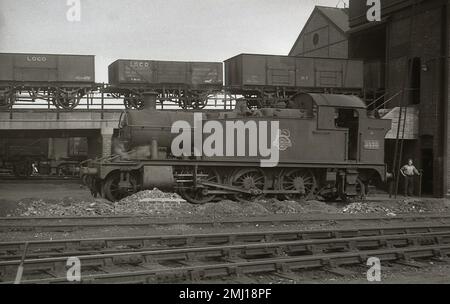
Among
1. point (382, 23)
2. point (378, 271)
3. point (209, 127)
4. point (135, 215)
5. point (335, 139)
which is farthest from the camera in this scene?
point (382, 23)

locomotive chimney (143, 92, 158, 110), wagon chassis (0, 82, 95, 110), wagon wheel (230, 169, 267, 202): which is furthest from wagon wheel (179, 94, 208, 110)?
wagon wheel (230, 169, 267, 202)

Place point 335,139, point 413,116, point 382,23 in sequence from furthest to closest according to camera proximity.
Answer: point 382,23
point 413,116
point 335,139

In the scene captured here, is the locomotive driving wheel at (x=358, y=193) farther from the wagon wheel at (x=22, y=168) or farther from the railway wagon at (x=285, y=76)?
the wagon wheel at (x=22, y=168)

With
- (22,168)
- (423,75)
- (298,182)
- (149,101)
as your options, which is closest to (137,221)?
(149,101)

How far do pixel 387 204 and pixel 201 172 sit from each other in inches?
242

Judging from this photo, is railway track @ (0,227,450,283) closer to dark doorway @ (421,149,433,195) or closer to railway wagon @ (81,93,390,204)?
railway wagon @ (81,93,390,204)

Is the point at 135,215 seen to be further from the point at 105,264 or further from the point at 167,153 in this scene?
the point at 105,264

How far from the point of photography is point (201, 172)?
15.0 m

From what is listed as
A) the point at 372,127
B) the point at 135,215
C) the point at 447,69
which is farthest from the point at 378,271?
the point at 447,69

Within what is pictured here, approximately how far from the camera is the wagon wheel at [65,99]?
910 inches

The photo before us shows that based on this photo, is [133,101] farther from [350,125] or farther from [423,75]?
[423,75]

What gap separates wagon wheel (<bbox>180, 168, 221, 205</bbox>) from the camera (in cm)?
1488

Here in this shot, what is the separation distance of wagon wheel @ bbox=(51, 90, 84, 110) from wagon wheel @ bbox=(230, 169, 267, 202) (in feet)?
35.6

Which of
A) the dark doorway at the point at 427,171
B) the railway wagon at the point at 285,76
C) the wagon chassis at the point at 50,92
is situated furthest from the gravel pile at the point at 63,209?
the dark doorway at the point at 427,171
